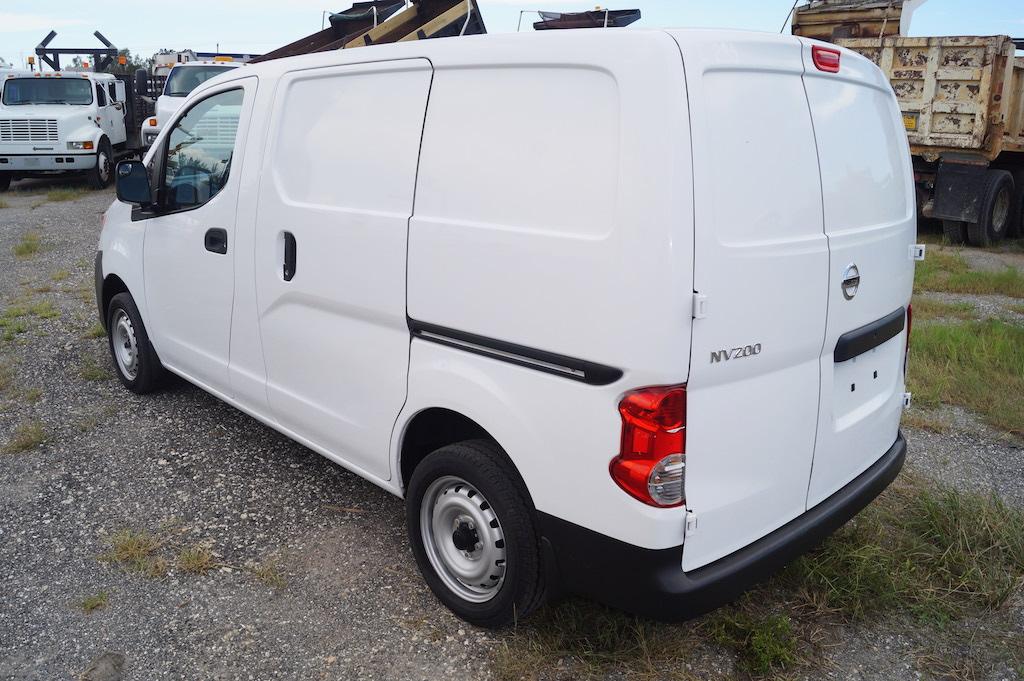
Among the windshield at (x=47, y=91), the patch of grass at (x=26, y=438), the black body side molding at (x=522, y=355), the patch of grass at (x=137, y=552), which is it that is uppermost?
the windshield at (x=47, y=91)

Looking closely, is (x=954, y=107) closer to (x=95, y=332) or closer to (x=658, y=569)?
(x=95, y=332)

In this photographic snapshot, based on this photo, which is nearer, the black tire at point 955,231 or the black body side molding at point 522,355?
the black body side molding at point 522,355

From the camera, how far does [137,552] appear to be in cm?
349

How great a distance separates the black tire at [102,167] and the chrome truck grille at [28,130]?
783 millimetres

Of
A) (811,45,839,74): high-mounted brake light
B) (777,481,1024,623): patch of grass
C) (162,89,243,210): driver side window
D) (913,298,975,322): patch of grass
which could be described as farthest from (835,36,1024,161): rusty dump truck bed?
(162,89,243,210): driver side window

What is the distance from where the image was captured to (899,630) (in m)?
3.12

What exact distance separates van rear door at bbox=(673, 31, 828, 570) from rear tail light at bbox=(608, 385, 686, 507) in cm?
4

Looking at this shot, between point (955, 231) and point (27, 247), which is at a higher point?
→ point (955, 231)

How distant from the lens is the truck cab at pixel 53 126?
1427cm

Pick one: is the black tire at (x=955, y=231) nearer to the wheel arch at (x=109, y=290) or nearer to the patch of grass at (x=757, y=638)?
the patch of grass at (x=757, y=638)

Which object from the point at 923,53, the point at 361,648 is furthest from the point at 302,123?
the point at 923,53

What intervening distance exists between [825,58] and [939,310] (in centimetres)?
559

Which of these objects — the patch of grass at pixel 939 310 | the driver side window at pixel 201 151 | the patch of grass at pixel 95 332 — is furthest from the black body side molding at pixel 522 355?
the patch of grass at pixel 939 310

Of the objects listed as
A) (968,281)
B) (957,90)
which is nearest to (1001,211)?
(957,90)
